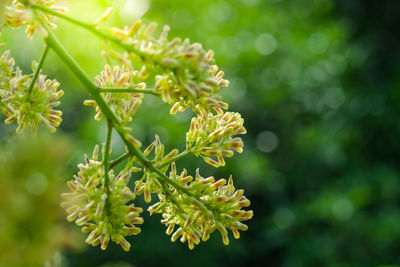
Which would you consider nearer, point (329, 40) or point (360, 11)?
point (329, 40)

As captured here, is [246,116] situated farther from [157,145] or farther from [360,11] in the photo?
[157,145]

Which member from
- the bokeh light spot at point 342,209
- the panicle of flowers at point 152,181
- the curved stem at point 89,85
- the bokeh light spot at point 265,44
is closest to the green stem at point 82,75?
the curved stem at point 89,85

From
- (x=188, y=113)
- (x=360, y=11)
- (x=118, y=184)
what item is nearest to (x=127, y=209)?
(x=118, y=184)

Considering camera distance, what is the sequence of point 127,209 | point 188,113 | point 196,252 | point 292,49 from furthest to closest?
1. point 292,49
2. point 196,252
3. point 188,113
4. point 127,209

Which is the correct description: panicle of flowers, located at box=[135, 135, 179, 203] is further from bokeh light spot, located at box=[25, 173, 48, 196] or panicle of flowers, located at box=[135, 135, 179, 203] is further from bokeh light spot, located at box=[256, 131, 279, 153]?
bokeh light spot, located at box=[256, 131, 279, 153]

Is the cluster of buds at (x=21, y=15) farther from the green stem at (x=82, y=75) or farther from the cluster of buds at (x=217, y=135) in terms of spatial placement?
the cluster of buds at (x=217, y=135)

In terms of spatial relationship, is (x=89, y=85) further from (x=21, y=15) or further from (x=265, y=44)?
(x=265, y=44)

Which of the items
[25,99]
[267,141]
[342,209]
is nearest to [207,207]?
[25,99]
